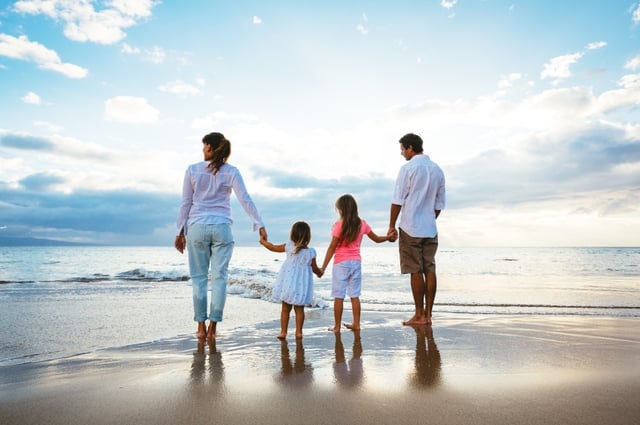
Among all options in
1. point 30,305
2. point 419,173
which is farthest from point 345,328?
point 30,305

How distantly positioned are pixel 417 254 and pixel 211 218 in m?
2.58

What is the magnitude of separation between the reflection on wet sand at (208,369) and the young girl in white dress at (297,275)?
95 cm

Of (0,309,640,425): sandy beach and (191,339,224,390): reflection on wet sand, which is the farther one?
(191,339,224,390): reflection on wet sand

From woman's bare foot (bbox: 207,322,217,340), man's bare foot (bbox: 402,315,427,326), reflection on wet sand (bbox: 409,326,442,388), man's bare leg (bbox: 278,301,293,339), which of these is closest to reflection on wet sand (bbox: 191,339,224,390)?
woman's bare foot (bbox: 207,322,217,340)

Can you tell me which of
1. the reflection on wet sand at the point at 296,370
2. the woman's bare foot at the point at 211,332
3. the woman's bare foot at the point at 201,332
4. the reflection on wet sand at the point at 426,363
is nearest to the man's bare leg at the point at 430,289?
the reflection on wet sand at the point at 426,363

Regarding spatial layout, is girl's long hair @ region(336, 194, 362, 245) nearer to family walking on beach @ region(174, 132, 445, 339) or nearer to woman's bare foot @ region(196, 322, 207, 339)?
family walking on beach @ region(174, 132, 445, 339)

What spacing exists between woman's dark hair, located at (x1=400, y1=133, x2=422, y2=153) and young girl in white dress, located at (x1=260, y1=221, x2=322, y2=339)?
1.87 m

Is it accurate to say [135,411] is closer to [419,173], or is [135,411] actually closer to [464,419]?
[464,419]

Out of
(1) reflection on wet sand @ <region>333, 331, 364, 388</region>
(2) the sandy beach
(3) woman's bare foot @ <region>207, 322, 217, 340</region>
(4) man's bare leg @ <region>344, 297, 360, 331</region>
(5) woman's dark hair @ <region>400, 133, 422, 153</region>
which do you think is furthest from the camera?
(5) woman's dark hair @ <region>400, 133, 422, 153</region>

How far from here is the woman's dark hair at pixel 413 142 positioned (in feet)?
18.8

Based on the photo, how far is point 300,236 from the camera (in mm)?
4867

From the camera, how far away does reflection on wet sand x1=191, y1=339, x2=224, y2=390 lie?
108 inches

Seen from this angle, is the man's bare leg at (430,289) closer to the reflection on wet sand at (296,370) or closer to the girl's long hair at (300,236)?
the girl's long hair at (300,236)

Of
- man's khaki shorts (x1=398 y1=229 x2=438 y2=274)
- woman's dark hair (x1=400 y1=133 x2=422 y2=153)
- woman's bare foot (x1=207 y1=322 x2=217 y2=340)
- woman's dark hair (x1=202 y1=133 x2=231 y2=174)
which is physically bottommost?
woman's bare foot (x1=207 y1=322 x2=217 y2=340)
